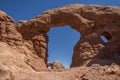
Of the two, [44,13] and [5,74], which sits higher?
[44,13]

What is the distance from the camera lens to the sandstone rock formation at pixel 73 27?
65.7ft

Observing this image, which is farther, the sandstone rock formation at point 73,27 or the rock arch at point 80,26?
the rock arch at point 80,26

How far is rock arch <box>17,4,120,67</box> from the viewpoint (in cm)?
2167

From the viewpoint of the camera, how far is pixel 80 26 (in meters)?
23.7

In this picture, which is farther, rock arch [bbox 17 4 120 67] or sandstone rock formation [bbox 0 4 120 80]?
rock arch [bbox 17 4 120 67]

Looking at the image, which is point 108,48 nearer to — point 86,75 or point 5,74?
point 86,75

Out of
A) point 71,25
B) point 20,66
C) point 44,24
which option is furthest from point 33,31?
point 20,66

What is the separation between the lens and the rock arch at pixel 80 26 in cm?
2167

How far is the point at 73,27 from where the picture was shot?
24484mm

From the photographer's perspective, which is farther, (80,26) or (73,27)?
(73,27)

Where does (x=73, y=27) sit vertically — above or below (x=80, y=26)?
above

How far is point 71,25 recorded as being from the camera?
2453 centimetres

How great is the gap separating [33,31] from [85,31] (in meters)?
5.14

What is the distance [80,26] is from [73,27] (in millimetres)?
1002
